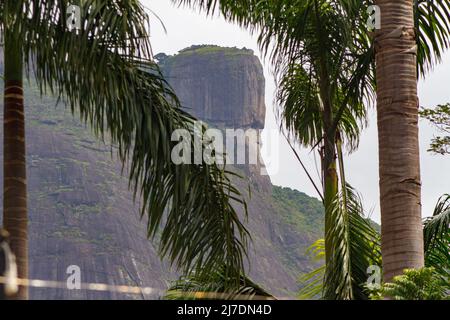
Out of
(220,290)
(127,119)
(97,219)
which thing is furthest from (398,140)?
(97,219)

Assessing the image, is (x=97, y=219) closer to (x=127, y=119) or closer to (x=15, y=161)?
(x=15, y=161)

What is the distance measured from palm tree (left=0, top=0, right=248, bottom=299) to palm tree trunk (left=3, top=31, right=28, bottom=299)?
0.01 m

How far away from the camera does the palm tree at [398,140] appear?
7645 mm

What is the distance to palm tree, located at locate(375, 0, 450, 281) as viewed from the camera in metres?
7.64

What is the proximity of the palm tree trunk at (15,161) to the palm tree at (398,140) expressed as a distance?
10.0 ft

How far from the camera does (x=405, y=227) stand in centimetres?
764

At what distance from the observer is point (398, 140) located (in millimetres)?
7895

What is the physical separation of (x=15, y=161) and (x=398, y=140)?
10.9 feet

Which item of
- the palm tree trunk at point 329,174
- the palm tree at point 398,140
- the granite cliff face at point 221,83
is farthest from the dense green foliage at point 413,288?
the granite cliff face at point 221,83

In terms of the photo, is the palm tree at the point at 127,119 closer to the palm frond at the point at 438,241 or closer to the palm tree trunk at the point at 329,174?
the palm tree trunk at the point at 329,174

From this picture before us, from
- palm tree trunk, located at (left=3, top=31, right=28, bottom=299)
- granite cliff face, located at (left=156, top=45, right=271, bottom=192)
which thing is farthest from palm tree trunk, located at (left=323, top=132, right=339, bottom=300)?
granite cliff face, located at (left=156, top=45, right=271, bottom=192)

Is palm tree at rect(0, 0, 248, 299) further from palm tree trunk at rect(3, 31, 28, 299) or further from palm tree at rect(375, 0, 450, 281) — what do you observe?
palm tree at rect(375, 0, 450, 281)
